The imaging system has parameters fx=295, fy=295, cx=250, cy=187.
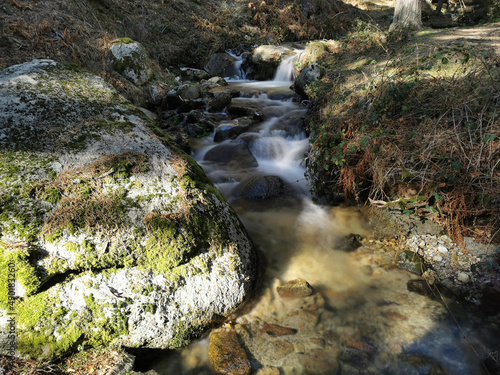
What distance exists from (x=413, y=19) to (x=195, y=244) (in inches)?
421

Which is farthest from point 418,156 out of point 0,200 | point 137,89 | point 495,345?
point 137,89

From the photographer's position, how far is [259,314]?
3.10 meters

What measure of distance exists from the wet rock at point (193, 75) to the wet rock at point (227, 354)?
10.9 metres

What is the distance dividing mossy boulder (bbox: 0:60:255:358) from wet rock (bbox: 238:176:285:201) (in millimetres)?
1884

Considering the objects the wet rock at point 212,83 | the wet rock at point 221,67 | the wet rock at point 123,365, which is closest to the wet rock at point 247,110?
the wet rock at point 212,83

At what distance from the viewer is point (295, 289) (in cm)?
344

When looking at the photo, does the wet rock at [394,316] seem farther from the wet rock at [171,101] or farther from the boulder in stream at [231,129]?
the wet rock at [171,101]

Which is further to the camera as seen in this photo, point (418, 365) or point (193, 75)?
point (193, 75)

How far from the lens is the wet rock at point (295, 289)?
3389mm

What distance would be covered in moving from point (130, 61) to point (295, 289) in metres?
8.34

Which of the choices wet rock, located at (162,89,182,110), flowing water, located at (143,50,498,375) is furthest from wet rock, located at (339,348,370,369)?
wet rock, located at (162,89,182,110)

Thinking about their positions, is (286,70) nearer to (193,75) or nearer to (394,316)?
(193,75)

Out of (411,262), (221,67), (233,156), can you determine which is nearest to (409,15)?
(221,67)

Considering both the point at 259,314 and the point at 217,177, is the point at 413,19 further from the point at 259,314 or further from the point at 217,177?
the point at 259,314
